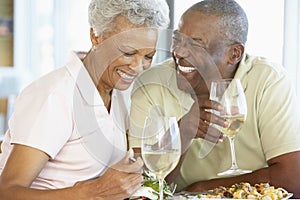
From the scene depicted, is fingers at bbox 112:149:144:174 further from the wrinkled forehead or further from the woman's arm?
the wrinkled forehead

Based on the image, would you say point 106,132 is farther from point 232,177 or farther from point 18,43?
point 18,43

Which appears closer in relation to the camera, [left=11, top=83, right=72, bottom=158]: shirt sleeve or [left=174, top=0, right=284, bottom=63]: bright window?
[left=11, top=83, right=72, bottom=158]: shirt sleeve

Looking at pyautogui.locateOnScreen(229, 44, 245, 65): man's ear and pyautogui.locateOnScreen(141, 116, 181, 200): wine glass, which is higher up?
pyautogui.locateOnScreen(229, 44, 245, 65): man's ear

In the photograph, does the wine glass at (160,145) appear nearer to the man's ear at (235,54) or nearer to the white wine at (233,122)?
the white wine at (233,122)

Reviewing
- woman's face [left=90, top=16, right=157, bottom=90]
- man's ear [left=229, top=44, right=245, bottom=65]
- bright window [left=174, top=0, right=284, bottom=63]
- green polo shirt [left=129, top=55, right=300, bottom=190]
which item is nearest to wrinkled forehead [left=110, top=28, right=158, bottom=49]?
woman's face [left=90, top=16, right=157, bottom=90]

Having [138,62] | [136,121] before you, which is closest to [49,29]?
[136,121]

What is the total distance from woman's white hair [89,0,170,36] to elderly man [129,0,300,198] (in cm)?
34

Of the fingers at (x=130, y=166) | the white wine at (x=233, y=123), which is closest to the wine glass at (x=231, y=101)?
the white wine at (x=233, y=123)

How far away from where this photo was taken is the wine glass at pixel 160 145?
1.33 metres

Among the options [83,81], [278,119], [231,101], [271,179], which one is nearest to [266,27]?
[278,119]

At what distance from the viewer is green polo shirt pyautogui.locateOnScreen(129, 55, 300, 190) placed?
78.7 inches

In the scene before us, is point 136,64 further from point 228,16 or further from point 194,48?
point 228,16

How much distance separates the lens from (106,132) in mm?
1768

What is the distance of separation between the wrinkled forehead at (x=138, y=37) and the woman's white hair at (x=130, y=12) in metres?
0.02
